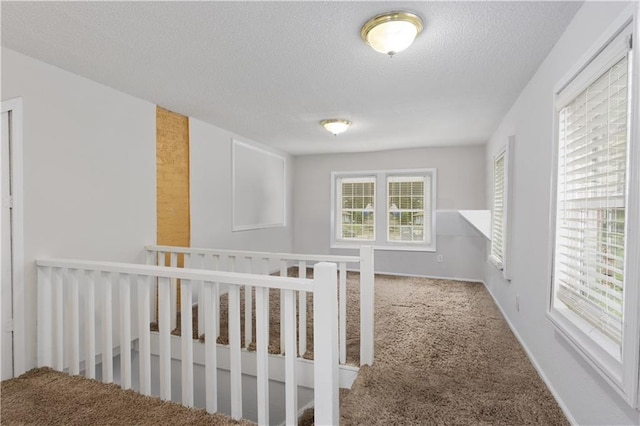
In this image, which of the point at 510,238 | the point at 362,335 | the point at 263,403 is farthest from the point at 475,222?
the point at 263,403

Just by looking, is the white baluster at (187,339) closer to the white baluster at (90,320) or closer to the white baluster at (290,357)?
the white baluster at (290,357)

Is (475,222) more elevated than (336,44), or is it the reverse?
(336,44)

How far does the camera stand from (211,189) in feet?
13.4

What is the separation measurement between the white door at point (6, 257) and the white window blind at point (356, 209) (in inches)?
186

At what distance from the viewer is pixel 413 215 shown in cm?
580

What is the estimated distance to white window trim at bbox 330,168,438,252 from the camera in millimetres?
5590

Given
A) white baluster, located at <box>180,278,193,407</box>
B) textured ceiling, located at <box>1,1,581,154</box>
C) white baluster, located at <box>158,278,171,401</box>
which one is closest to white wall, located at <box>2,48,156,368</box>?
Answer: textured ceiling, located at <box>1,1,581,154</box>

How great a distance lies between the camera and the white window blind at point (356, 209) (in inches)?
239

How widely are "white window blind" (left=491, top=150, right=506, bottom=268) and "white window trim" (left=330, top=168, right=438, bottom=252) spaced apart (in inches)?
52.5

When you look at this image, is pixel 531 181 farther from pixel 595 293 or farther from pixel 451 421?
pixel 451 421

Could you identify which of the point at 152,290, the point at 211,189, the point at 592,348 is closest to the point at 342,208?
the point at 211,189

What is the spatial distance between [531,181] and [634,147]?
142 cm

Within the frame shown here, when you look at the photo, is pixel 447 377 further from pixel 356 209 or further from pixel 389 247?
pixel 356 209

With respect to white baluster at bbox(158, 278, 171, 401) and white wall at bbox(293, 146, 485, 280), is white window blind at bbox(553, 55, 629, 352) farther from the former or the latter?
white wall at bbox(293, 146, 485, 280)
